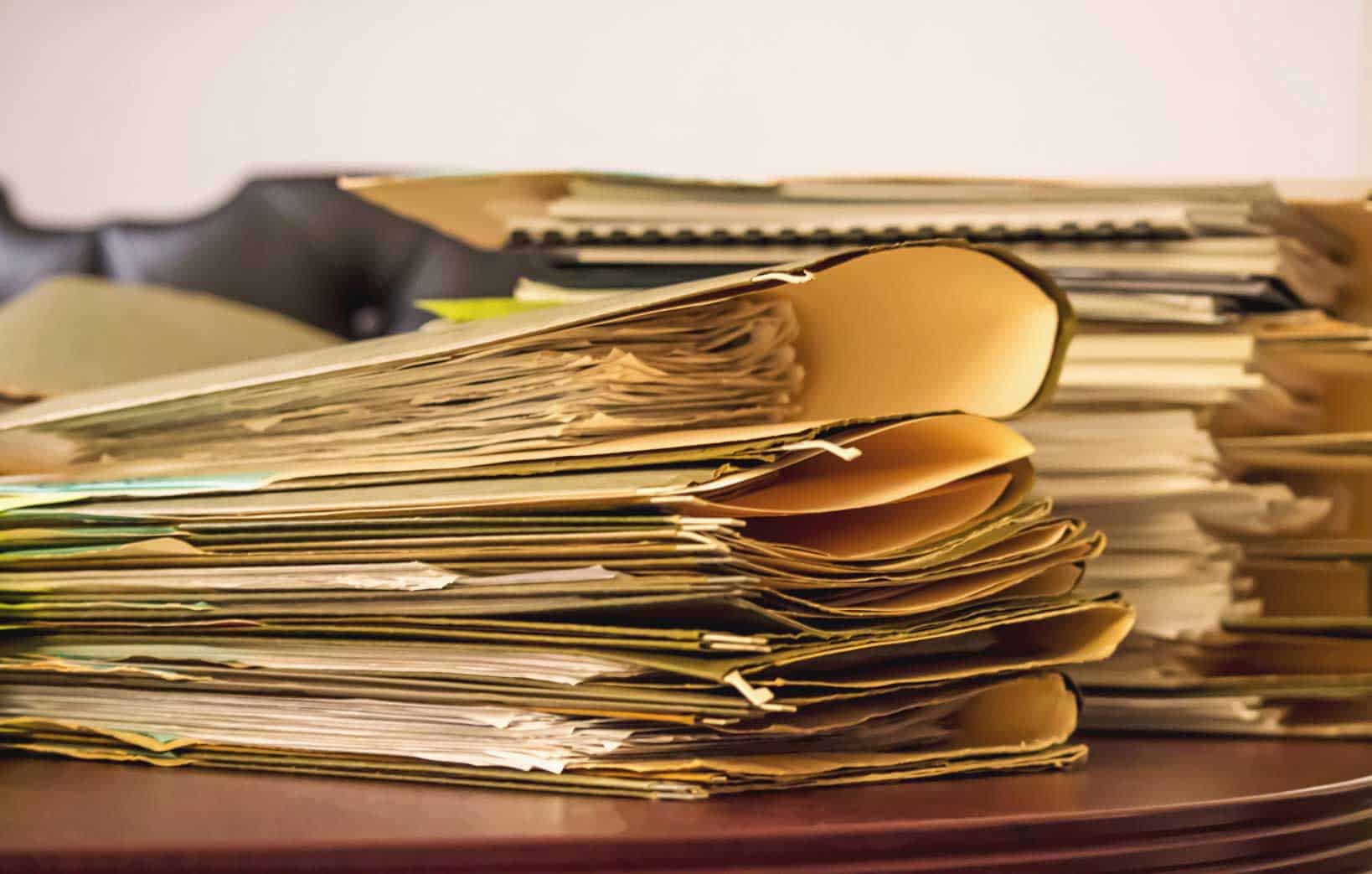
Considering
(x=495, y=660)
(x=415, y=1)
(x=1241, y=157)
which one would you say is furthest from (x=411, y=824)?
(x=415, y=1)

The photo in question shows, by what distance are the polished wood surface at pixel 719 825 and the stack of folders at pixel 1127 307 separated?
0.12 metres

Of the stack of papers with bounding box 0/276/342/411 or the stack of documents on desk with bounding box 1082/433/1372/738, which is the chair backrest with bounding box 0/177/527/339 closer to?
the stack of papers with bounding box 0/276/342/411

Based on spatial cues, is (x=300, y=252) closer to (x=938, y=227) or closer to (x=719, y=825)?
(x=938, y=227)

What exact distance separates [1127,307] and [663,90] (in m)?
0.83

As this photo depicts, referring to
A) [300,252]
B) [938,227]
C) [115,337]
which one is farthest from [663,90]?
[938,227]

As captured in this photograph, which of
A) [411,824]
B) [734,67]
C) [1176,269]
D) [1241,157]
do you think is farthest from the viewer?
[734,67]

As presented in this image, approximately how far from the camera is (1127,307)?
58cm

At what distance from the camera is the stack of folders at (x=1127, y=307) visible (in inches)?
22.2

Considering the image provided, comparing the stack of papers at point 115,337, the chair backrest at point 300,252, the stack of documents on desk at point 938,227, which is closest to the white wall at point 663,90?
the chair backrest at point 300,252

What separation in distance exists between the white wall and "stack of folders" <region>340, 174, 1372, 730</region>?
0.59 meters

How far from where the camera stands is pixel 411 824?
14.4 inches

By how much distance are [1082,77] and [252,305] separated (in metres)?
0.80

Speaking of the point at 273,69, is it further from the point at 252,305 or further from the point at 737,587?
the point at 737,587

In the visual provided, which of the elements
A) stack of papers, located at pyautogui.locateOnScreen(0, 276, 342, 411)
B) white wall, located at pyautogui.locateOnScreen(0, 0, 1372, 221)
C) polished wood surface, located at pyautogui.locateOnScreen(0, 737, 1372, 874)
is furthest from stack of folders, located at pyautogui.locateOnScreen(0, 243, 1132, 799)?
white wall, located at pyautogui.locateOnScreen(0, 0, 1372, 221)
